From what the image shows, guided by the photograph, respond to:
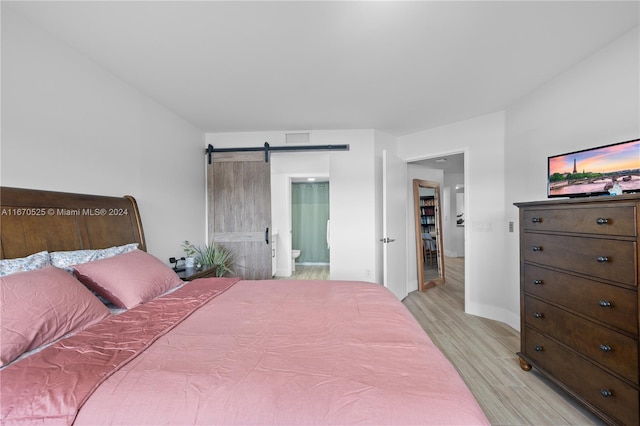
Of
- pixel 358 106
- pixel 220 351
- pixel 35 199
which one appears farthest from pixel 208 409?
pixel 358 106

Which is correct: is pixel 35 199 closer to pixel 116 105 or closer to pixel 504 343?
pixel 116 105

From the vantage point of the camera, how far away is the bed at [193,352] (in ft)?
2.54

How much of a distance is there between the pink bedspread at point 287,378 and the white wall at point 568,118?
2.18 meters

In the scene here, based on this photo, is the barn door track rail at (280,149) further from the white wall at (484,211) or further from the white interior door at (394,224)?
the white wall at (484,211)

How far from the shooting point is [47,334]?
1.11 metres

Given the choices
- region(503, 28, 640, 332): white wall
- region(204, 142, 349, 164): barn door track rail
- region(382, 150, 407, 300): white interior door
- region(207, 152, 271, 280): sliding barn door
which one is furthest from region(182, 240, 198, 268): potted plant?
region(503, 28, 640, 332): white wall

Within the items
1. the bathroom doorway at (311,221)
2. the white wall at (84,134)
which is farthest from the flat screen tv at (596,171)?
the bathroom doorway at (311,221)

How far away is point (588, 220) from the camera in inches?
60.9

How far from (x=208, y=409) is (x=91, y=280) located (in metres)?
1.29

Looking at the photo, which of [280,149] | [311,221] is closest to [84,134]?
[280,149]

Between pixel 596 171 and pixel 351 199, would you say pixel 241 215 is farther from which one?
pixel 596 171

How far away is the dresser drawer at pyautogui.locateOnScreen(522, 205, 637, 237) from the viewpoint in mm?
1357

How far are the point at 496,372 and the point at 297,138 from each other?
11.1 feet

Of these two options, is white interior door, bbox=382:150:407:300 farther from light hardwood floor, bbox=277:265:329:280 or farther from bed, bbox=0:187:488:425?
light hardwood floor, bbox=277:265:329:280
